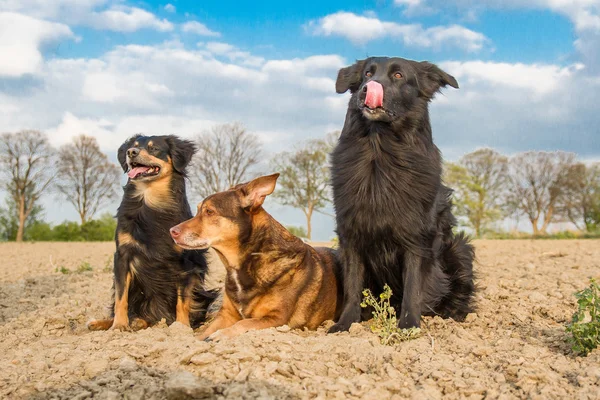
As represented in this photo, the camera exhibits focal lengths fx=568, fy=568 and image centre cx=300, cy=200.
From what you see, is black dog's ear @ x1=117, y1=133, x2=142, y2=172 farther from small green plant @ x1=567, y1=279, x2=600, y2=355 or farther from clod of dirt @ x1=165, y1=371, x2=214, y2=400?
small green plant @ x1=567, y1=279, x2=600, y2=355

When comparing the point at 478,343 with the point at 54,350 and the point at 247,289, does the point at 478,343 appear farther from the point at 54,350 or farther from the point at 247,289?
the point at 54,350

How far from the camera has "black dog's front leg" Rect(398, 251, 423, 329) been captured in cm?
517

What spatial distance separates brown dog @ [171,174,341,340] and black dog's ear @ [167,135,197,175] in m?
1.03

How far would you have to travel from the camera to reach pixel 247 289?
5.39 metres

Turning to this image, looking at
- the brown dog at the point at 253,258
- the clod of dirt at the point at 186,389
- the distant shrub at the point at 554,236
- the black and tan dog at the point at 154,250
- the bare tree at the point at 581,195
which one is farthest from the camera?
the bare tree at the point at 581,195

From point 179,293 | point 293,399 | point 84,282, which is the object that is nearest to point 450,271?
point 179,293

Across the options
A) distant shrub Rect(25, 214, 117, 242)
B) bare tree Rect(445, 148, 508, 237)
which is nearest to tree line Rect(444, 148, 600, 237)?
bare tree Rect(445, 148, 508, 237)

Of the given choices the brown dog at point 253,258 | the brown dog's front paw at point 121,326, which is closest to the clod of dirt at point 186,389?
the brown dog at point 253,258

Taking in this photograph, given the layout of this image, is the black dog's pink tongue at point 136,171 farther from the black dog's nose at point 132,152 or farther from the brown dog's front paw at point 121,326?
the brown dog's front paw at point 121,326

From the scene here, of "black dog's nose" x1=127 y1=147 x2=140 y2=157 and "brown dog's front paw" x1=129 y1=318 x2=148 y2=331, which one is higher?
"black dog's nose" x1=127 y1=147 x2=140 y2=157

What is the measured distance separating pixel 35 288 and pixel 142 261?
16.0ft

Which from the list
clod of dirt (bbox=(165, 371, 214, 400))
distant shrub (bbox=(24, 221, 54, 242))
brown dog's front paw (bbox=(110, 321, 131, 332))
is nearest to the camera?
clod of dirt (bbox=(165, 371, 214, 400))

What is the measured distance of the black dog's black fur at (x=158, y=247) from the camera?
602 cm

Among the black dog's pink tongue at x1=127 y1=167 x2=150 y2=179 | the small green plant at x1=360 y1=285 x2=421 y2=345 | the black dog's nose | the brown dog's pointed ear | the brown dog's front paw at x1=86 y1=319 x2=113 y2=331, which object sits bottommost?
the brown dog's front paw at x1=86 y1=319 x2=113 y2=331
